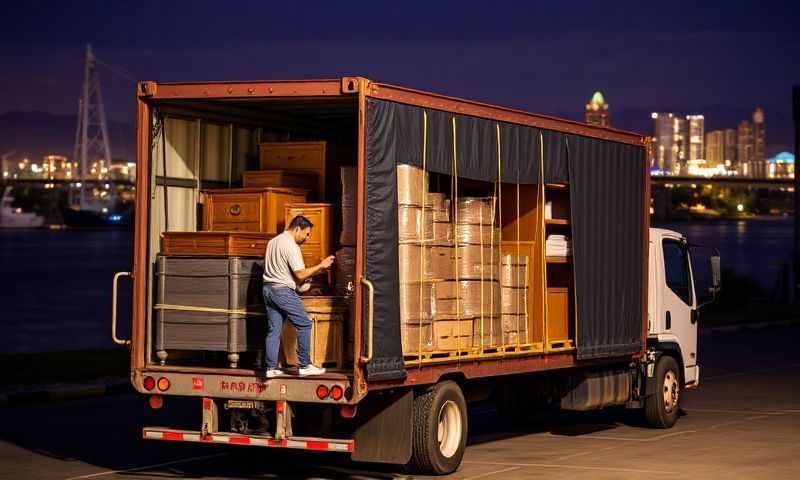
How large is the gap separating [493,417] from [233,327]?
587cm

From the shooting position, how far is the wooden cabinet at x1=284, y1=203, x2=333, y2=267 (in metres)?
12.0

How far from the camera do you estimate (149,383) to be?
38.2 ft

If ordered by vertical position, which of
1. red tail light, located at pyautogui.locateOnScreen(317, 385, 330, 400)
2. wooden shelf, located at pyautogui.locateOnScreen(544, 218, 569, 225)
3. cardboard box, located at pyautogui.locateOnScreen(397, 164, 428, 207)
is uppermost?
cardboard box, located at pyautogui.locateOnScreen(397, 164, 428, 207)

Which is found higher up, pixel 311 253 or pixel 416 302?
pixel 311 253

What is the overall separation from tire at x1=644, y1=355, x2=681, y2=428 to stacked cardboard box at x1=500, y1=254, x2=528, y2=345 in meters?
2.85

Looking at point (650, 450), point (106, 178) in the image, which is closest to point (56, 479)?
point (650, 450)

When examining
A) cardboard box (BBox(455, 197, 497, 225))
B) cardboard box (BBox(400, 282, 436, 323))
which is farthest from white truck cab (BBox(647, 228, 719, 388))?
cardboard box (BBox(400, 282, 436, 323))

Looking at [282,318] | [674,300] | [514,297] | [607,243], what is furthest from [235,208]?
[674,300]

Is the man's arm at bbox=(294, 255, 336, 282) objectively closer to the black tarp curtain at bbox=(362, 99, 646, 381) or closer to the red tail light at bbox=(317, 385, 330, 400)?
the black tarp curtain at bbox=(362, 99, 646, 381)

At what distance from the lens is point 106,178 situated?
184750 mm

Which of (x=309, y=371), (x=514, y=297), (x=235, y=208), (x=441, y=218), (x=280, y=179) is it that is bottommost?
(x=309, y=371)

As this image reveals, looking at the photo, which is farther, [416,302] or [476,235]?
[476,235]

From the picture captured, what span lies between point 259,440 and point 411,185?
2.33 meters

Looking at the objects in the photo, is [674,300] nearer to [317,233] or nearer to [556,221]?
[556,221]
